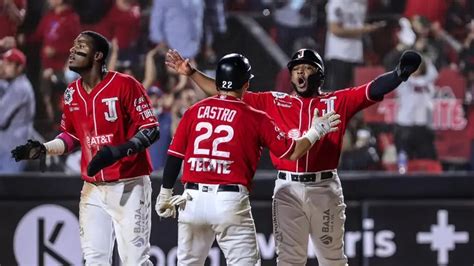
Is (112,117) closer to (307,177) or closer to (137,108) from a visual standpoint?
(137,108)

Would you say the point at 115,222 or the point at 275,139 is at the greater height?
the point at 275,139

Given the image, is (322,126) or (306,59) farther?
(306,59)

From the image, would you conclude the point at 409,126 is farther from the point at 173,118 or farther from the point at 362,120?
the point at 173,118

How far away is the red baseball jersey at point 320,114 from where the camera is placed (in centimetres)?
737

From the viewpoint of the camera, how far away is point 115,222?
7.15 metres

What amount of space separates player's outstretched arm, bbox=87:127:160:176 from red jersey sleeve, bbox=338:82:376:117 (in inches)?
53.0

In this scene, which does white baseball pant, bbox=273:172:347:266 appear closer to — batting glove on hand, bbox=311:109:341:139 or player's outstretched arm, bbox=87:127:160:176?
batting glove on hand, bbox=311:109:341:139

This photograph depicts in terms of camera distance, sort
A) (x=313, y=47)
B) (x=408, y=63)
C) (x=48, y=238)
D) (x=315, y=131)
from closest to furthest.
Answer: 1. (x=315, y=131)
2. (x=408, y=63)
3. (x=48, y=238)
4. (x=313, y=47)

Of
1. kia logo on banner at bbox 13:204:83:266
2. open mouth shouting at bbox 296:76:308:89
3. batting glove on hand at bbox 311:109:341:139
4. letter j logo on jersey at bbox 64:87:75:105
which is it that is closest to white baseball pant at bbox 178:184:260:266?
batting glove on hand at bbox 311:109:341:139

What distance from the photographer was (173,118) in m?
9.54

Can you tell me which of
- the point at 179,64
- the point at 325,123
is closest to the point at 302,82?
the point at 325,123

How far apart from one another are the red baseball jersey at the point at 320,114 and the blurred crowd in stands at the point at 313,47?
2.08 metres

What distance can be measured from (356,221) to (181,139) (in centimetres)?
294

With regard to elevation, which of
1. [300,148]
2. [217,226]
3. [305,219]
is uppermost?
[300,148]
